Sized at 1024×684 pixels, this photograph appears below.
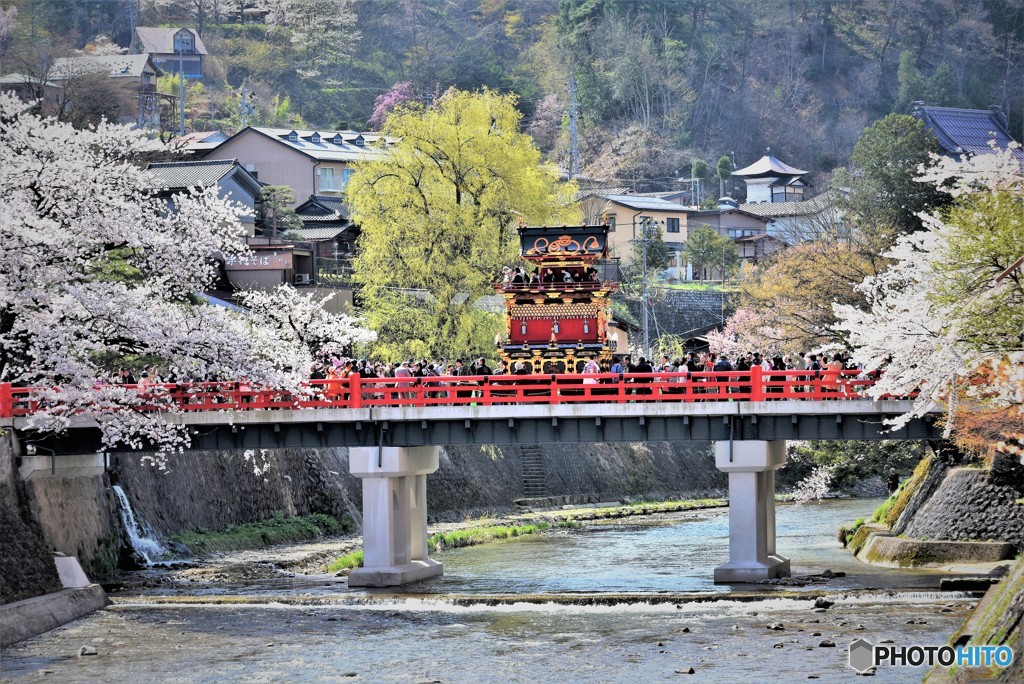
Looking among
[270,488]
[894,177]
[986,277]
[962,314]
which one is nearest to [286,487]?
[270,488]

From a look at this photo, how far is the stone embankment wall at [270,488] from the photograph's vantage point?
39.7 metres

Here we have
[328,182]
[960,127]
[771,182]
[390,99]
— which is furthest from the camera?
[390,99]

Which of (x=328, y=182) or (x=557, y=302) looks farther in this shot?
(x=328, y=182)

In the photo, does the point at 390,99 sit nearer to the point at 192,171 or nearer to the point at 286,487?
the point at 192,171

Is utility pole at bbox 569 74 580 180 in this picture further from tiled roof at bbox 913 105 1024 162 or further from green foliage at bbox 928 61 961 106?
green foliage at bbox 928 61 961 106

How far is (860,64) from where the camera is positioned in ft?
A: 534

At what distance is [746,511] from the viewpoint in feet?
133

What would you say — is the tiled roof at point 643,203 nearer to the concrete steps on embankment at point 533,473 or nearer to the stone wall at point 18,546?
the concrete steps on embankment at point 533,473

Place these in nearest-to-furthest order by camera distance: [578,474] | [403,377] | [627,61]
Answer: [403,377] < [578,474] < [627,61]

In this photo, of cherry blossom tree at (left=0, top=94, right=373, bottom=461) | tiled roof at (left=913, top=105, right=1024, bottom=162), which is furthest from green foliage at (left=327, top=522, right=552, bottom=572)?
tiled roof at (left=913, top=105, right=1024, bottom=162)

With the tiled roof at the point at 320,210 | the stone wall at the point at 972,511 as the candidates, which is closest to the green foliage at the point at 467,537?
the stone wall at the point at 972,511

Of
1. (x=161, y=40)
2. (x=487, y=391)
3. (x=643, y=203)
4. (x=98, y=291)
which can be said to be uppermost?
(x=161, y=40)

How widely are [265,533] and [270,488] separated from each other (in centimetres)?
263

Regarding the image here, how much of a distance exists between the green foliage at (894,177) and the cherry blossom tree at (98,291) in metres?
39.3
